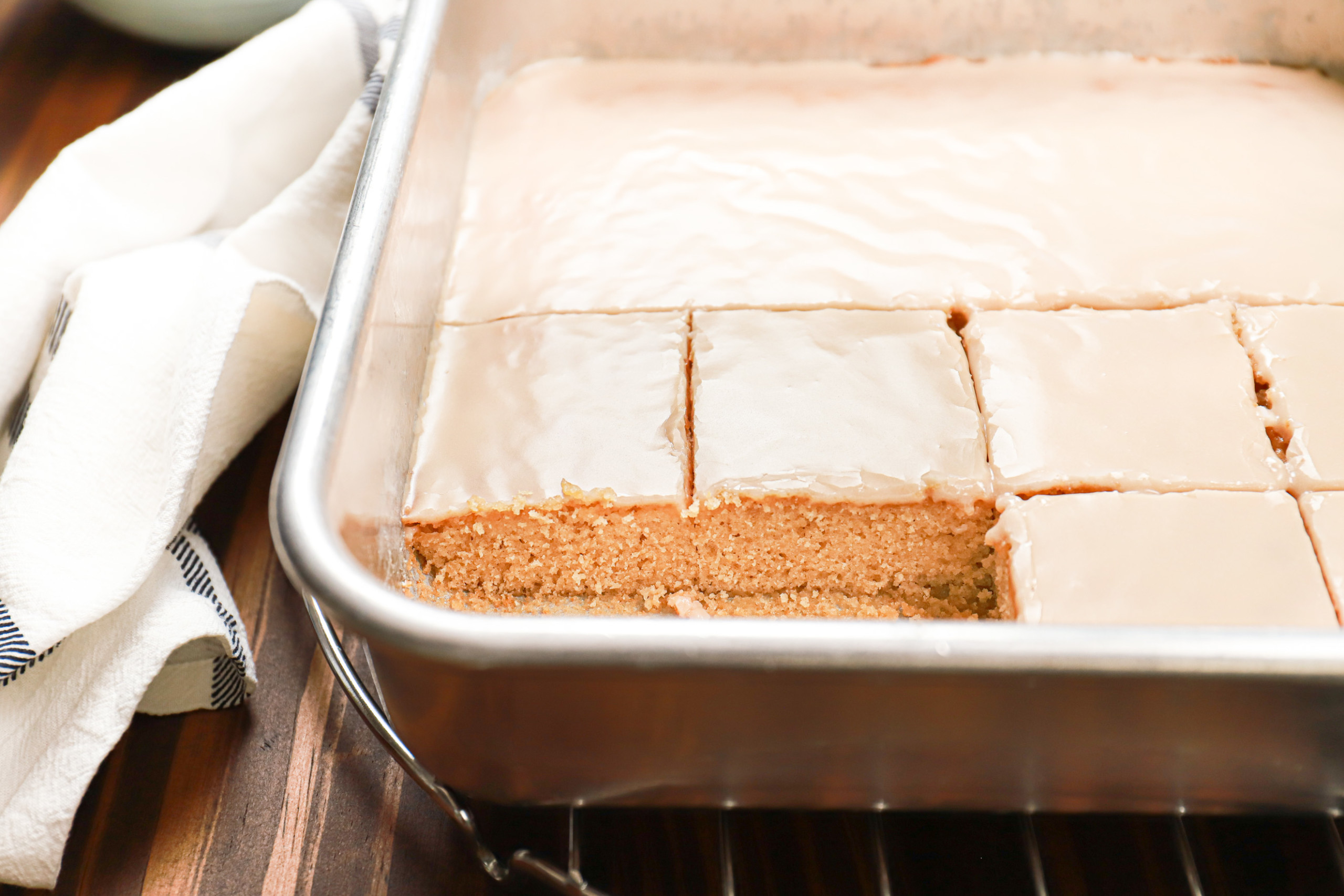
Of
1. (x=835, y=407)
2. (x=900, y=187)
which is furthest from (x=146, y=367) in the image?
(x=900, y=187)

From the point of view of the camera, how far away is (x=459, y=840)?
1.20m

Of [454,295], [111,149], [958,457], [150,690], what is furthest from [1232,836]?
[111,149]

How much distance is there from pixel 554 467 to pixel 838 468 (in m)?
0.35

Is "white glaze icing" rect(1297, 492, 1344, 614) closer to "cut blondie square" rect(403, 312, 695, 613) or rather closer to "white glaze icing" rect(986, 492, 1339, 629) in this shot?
"white glaze icing" rect(986, 492, 1339, 629)

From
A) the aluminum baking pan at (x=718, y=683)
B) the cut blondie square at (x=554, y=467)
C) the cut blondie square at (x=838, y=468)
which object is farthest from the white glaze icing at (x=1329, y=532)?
the cut blondie square at (x=554, y=467)

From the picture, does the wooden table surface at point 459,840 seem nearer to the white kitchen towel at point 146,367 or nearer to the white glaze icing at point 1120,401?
the white kitchen towel at point 146,367

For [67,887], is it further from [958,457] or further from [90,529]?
[958,457]

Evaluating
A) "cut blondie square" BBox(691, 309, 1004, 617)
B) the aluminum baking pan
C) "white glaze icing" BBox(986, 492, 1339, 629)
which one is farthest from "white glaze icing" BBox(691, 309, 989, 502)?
the aluminum baking pan

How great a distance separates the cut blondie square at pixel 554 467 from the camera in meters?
1.20

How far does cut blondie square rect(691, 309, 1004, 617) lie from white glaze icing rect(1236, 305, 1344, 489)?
0.38 m

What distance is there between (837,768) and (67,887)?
0.93 metres

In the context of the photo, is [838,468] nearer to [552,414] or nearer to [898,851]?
[552,414]

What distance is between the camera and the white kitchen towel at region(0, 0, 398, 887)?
3.82 ft

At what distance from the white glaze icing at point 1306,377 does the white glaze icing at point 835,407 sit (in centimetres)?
38
